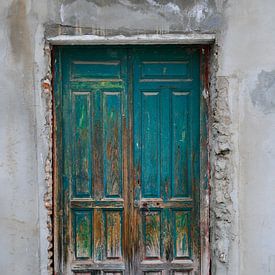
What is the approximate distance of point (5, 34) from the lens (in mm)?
5012

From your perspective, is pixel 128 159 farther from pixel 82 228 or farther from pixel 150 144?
pixel 82 228

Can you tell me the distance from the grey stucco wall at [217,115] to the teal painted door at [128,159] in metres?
0.28

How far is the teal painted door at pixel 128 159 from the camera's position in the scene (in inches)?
208

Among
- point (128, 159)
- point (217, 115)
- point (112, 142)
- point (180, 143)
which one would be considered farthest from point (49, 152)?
point (217, 115)

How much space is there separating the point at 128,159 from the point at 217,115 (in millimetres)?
876

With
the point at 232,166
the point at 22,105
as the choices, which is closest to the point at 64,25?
the point at 22,105

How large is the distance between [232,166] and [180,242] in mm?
860

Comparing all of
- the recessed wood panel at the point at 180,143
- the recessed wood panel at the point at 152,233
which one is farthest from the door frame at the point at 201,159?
the recessed wood panel at the point at 152,233

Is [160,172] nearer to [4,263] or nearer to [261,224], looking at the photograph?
[261,224]

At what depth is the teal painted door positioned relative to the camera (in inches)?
208

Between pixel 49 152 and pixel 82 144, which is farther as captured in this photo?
pixel 82 144

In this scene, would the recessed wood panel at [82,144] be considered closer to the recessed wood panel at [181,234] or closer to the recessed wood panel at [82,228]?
the recessed wood panel at [82,228]

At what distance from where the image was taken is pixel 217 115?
511cm

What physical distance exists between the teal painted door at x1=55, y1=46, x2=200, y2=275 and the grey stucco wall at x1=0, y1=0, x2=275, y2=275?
0.28 meters
